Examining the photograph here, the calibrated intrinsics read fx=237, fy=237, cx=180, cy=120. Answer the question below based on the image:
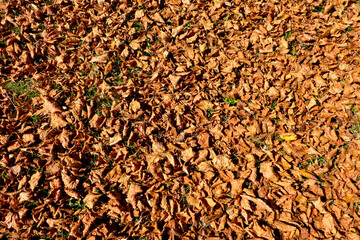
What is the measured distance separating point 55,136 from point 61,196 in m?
0.56

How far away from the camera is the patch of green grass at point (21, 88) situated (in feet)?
7.99

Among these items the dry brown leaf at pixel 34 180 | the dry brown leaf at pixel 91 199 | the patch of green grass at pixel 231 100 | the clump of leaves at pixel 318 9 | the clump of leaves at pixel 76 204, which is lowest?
the clump of leaves at pixel 76 204

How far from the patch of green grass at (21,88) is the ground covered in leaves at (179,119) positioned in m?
0.01

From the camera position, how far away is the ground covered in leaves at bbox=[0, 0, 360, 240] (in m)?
1.96

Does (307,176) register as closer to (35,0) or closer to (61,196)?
(61,196)

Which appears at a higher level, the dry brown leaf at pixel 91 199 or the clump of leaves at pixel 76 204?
the dry brown leaf at pixel 91 199

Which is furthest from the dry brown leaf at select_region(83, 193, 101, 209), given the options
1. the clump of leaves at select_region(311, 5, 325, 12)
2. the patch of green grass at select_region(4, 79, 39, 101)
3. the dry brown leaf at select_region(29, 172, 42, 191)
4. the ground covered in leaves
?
the clump of leaves at select_region(311, 5, 325, 12)

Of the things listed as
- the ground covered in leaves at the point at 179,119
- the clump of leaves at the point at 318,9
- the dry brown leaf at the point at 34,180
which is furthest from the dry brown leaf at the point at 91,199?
the clump of leaves at the point at 318,9

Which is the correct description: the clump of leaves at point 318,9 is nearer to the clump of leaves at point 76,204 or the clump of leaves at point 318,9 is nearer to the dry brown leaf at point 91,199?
the dry brown leaf at point 91,199

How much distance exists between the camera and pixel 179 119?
2.35m

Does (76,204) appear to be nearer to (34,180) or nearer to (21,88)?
(34,180)

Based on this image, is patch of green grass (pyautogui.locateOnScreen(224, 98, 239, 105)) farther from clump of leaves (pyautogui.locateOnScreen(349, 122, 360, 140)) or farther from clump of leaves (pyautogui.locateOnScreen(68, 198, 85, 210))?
clump of leaves (pyautogui.locateOnScreen(68, 198, 85, 210))

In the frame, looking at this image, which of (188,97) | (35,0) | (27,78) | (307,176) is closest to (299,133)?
(307,176)

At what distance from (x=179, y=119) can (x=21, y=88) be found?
168cm
